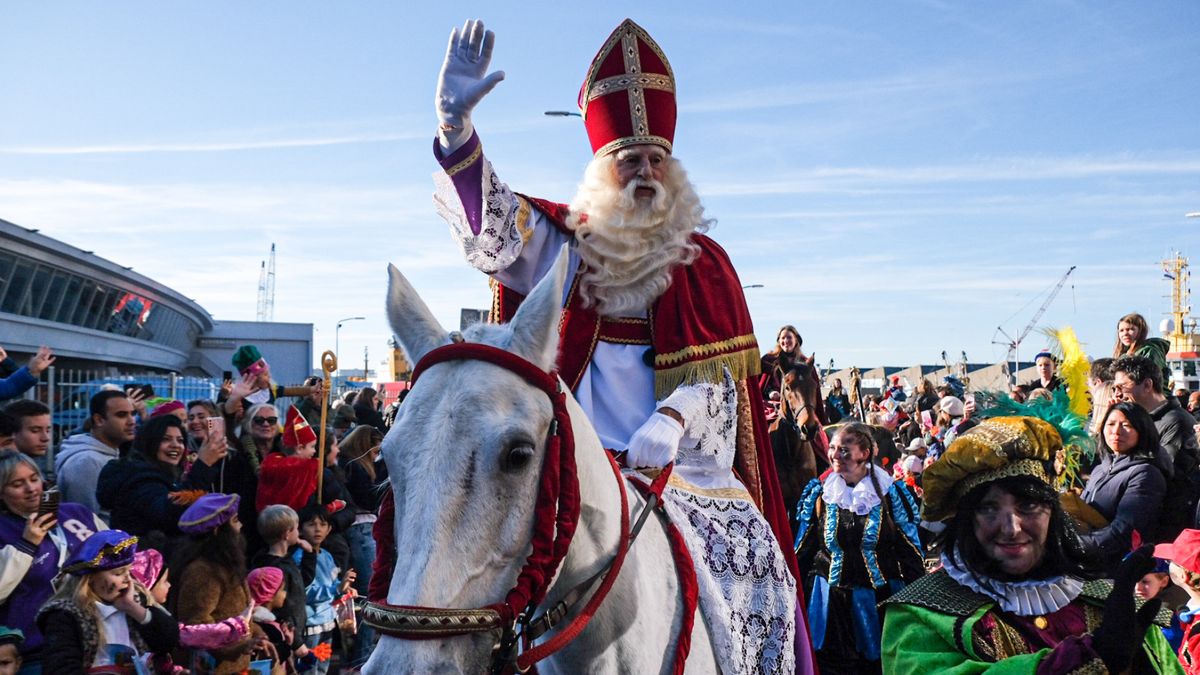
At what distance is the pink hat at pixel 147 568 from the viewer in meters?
5.77

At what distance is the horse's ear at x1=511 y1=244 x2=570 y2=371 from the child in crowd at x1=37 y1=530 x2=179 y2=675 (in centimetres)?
398

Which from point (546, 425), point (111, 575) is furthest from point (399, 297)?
point (111, 575)

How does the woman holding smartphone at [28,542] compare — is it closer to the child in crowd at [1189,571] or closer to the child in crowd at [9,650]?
the child in crowd at [9,650]

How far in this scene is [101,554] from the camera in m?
5.37

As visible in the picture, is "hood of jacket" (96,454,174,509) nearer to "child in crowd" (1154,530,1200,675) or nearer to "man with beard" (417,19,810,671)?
"man with beard" (417,19,810,671)

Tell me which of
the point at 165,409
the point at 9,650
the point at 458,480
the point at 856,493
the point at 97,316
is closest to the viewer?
the point at 458,480

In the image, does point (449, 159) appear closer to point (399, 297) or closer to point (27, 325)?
point (399, 297)

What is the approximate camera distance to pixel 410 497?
218cm

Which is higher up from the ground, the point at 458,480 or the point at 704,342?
the point at 704,342

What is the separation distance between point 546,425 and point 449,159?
4.77 feet

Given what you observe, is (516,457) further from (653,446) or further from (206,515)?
(206,515)

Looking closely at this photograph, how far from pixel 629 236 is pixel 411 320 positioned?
4.73 feet

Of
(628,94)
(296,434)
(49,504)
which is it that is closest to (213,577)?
(49,504)

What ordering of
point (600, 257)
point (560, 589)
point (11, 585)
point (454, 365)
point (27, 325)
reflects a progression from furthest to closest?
point (27, 325)
point (11, 585)
point (600, 257)
point (560, 589)
point (454, 365)
